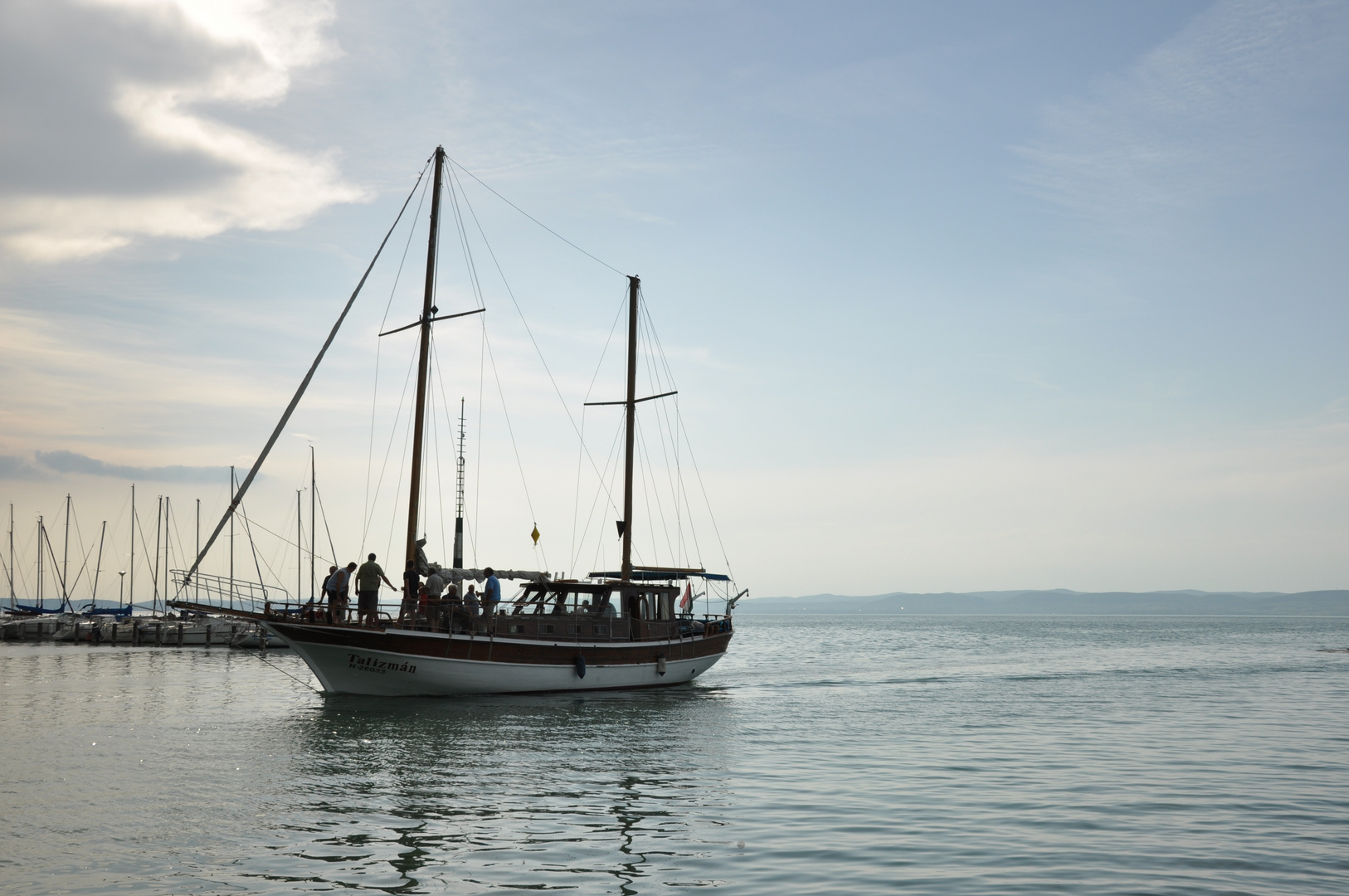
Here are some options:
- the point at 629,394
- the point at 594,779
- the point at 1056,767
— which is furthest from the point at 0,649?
the point at 1056,767

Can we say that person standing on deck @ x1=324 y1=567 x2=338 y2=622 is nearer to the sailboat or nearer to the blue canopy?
the sailboat

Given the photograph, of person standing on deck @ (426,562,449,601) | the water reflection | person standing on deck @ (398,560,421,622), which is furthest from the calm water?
person standing on deck @ (426,562,449,601)

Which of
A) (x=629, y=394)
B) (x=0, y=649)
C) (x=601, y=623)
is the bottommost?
(x=0, y=649)

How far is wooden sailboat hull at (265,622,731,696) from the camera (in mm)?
28969

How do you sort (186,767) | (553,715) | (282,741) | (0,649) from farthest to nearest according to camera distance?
(0,649), (553,715), (282,741), (186,767)

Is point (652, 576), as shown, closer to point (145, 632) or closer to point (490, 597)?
point (490, 597)

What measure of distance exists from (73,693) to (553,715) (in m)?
19.6

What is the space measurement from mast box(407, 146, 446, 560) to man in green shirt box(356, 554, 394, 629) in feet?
8.95

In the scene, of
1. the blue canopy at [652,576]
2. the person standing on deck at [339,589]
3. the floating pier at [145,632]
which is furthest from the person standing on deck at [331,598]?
the floating pier at [145,632]

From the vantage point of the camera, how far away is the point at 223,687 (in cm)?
3931

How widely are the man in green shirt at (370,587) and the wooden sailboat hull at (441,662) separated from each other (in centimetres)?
58

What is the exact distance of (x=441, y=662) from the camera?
29.7m

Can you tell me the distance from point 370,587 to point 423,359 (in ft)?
29.6

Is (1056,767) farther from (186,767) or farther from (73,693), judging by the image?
(73,693)
